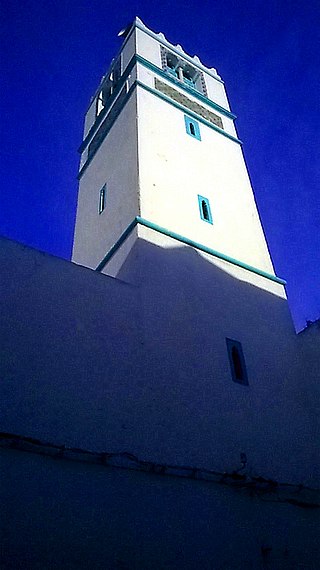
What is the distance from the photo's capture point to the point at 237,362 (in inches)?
236

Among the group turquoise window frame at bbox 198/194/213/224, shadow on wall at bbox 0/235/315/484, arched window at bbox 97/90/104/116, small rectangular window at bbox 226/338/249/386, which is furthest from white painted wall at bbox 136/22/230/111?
small rectangular window at bbox 226/338/249/386

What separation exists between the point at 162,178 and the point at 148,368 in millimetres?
3977

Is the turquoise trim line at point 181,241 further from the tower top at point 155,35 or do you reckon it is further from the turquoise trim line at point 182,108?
the tower top at point 155,35

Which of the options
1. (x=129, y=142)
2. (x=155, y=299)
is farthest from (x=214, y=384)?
(x=129, y=142)

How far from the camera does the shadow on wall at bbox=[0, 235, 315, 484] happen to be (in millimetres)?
4352

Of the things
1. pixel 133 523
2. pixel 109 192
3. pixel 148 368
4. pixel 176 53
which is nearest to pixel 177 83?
pixel 176 53

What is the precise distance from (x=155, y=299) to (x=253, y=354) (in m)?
1.64

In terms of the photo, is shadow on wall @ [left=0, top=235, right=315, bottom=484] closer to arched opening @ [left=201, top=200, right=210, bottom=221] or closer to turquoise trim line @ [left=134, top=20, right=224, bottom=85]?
arched opening @ [left=201, top=200, right=210, bottom=221]

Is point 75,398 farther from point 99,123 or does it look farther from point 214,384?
point 99,123

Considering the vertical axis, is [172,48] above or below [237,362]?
above

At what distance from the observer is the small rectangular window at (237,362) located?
19.1 ft

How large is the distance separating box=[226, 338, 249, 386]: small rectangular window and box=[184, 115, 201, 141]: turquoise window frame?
212 inches

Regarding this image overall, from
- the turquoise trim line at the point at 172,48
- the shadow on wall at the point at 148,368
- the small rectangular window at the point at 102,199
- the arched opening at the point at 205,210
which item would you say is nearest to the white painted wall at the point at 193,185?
the arched opening at the point at 205,210

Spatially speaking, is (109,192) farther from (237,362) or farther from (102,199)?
(237,362)
